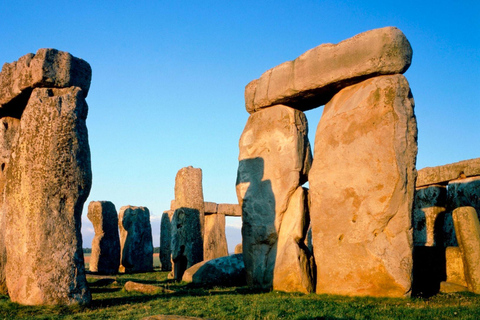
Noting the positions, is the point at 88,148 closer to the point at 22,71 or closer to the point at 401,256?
the point at 22,71

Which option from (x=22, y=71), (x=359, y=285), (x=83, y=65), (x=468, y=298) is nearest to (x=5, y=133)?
(x=22, y=71)

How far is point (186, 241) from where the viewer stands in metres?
13.3

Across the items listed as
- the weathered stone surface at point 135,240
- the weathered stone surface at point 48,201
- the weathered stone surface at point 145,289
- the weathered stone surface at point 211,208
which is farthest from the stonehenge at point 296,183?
the weathered stone surface at point 211,208

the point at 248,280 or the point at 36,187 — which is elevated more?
the point at 36,187

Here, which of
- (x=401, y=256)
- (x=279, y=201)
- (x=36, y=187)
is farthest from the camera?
(x=279, y=201)

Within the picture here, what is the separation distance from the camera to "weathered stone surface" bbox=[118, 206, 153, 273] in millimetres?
18891

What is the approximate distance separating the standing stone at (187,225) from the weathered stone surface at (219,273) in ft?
5.25

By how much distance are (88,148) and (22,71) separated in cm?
181

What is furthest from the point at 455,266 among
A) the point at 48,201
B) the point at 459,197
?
the point at 48,201

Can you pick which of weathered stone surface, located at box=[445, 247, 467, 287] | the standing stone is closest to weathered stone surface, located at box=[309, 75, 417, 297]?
weathered stone surface, located at box=[445, 247, 467, 287]

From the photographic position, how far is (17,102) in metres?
8.68

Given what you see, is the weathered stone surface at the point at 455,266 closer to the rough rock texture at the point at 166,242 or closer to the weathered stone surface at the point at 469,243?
the weathered stone surface at the point at 469,243

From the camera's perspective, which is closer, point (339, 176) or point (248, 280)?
point (339, 176)

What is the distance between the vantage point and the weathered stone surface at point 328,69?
8828 millimetres
